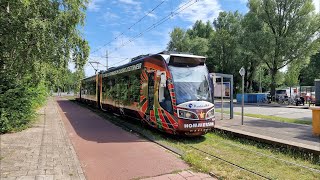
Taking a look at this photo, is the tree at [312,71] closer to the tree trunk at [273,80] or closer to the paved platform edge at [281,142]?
the tree trunk at [273,80]

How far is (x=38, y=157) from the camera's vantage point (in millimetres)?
7699

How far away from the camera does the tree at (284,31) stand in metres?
35.1

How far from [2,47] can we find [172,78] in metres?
7.03

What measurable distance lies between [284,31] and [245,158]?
108 feet

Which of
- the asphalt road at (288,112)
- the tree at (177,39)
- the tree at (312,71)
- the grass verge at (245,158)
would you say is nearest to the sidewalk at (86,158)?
the grass verge at (245,158)

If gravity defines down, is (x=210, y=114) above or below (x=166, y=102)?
below

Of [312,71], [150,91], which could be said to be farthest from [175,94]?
[312,71]

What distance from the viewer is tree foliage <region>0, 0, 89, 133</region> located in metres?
11.3

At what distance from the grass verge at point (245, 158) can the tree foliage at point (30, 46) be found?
18.6 ft

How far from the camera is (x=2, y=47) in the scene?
39.7ft

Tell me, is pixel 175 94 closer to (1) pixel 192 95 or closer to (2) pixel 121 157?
(1) pixel 192 95

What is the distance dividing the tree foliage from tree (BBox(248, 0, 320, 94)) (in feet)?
91.5

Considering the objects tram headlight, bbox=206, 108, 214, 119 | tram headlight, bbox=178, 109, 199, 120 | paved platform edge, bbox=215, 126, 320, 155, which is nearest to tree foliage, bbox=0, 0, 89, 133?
tram headlight, bbox=178, 109, 199, 120

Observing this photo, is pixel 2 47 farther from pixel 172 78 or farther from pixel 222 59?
pixel 222 59
